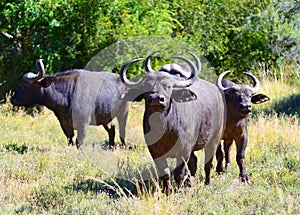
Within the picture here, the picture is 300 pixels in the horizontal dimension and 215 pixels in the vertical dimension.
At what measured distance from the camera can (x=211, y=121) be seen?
6.69 metres

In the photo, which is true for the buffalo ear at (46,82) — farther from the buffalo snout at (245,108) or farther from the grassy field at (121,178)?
the buffalo snout at (245,108)

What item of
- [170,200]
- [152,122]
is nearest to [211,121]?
[152,122]

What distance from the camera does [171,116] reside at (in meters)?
6.00

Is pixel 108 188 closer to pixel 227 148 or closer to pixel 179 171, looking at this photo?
pixel 179 171

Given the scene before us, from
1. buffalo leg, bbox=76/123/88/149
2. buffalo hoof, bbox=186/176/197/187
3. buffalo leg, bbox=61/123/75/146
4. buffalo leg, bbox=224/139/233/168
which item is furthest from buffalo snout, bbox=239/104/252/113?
buffalo leg, bbox=61/123/75/146

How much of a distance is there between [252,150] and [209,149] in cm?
211

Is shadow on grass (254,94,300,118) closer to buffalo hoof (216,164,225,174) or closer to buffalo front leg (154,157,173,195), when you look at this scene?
buffalo hoof (216,164,225,174)

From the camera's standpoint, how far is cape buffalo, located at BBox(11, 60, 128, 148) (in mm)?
9867

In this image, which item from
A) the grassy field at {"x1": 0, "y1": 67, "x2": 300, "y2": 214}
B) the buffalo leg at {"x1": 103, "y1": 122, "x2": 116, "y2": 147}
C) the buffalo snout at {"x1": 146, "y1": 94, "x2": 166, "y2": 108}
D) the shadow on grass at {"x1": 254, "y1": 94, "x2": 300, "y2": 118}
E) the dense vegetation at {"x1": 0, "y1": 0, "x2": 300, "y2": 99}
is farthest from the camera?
the dense vegetation at {"x1": 0, "y1": 0, "x2": 300, "y2": 99}

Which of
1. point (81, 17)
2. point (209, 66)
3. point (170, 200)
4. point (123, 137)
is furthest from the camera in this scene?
point (209, 66)

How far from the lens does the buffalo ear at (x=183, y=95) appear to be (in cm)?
607

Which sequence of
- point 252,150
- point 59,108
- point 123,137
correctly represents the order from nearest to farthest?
point 252,150 → point 59,108 → point 123,137

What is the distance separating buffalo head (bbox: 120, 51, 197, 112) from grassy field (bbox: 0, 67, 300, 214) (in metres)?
0.91

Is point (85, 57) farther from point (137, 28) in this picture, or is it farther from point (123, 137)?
point (123, 137)
